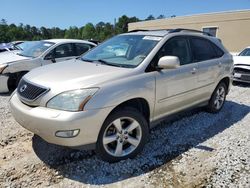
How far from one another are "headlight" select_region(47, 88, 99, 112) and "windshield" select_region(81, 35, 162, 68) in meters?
0.93

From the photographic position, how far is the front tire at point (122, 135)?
332cm

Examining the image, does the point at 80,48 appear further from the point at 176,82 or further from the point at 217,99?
the point at 176,82

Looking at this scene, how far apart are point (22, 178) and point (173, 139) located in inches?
92.3

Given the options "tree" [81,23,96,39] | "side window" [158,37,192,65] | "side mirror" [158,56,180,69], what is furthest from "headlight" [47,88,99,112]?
"tree" [81,23,96,39]

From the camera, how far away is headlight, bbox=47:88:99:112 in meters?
3.02

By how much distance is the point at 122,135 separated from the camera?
11.6 ft

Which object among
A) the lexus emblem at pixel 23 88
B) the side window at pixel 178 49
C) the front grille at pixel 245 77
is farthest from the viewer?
the front grille at pixel 245 77

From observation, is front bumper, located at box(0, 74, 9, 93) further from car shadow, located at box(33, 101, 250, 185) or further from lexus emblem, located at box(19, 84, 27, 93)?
lexus emblem, located at box(19, 84, 27, 93)

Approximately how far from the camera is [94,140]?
3.18m

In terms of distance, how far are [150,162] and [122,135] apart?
0.54m

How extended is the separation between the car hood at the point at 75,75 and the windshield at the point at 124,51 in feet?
0.84

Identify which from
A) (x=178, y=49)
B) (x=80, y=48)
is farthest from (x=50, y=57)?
(x=178, y=49)

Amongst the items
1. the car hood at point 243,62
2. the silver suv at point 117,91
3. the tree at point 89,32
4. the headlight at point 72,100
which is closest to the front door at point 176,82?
the silver suv at point 117,91

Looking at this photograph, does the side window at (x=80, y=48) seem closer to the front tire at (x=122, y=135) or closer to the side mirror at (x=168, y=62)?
the side mirror at (x=168, y=62)
